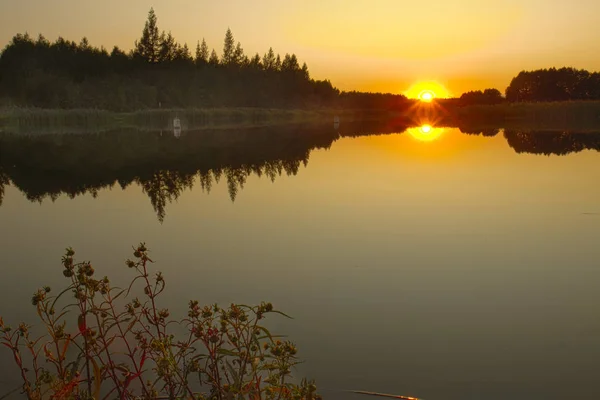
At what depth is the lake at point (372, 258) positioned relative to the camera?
4.99 metres

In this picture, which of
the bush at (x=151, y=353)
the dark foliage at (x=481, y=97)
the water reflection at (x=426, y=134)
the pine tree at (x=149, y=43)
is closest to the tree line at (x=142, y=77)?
the pine tree at (x=149, y=43)

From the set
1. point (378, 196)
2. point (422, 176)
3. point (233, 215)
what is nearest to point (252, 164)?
point (422, 176)

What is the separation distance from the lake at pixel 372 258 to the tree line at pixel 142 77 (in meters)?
56.1

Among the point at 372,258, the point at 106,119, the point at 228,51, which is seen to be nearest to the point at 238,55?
the point at 228,51

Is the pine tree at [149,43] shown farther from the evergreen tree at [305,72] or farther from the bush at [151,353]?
the bush at [151,353]

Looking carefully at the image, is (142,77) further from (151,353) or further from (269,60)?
(151,353)

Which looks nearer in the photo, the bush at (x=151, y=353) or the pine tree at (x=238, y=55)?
the bush at (x=151, y=353)

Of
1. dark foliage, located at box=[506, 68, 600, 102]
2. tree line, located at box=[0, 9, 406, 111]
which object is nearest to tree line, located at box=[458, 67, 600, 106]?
dark foliage, located at box=[506, 68, 600, 102]

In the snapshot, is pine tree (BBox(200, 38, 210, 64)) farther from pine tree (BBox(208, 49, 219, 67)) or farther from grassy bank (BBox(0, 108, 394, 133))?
grassy bank (BBox(0, 108, 394, 133))

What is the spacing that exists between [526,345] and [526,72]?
11913cm

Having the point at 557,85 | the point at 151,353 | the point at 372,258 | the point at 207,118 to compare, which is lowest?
the point at 207,118

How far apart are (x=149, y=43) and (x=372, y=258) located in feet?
308

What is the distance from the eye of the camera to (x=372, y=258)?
832 centimetres

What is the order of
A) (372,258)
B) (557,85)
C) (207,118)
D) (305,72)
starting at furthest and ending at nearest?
(305,72) < (557,85) < (207,118) < (372,258)
